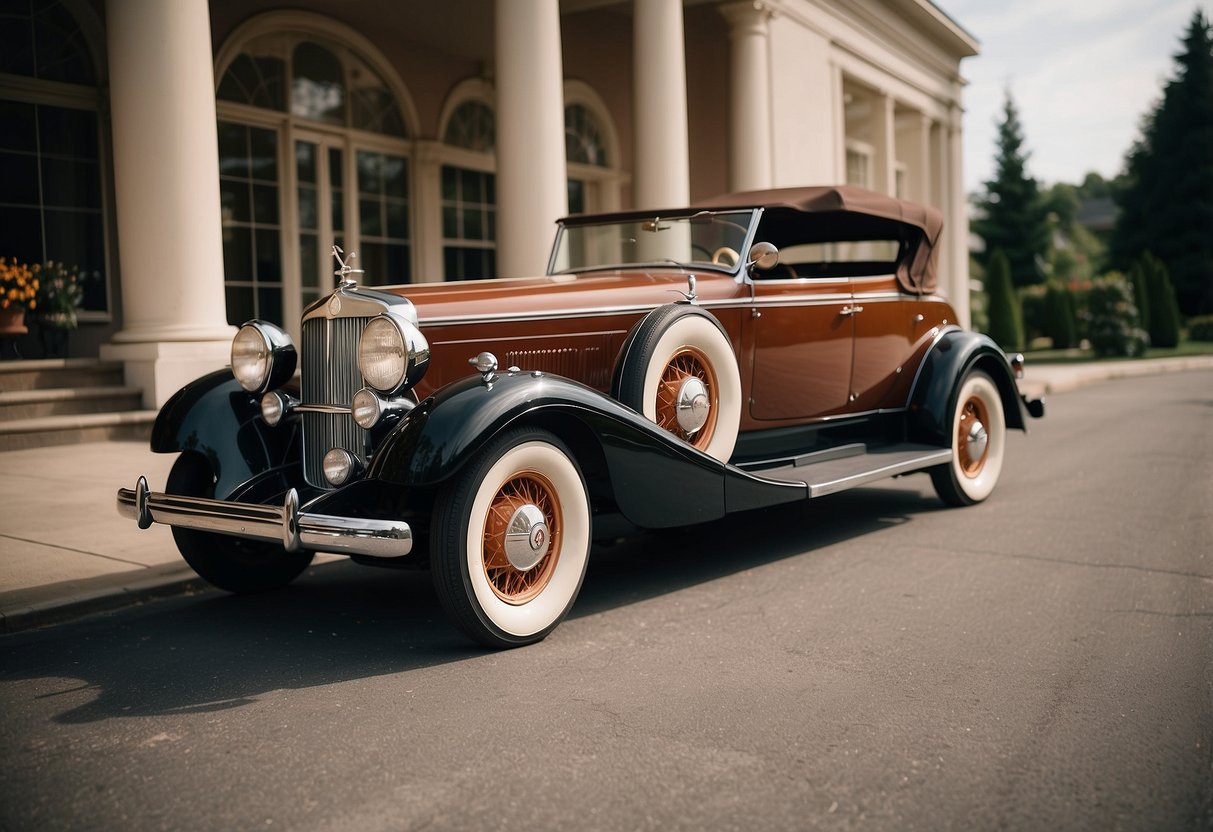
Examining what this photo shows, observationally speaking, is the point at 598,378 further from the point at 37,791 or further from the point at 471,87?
the point at 471,87

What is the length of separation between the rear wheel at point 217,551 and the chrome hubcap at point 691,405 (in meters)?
1.85

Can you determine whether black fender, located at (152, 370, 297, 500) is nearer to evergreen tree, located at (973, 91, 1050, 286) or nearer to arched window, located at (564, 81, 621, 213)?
arched window, located at (564, 81, 621, 213)

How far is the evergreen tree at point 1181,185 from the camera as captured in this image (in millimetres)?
37812

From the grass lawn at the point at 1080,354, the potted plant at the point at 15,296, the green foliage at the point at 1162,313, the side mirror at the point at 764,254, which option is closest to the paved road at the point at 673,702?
the side mirror at the point at 764,254

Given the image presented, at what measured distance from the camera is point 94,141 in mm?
Result: 10570

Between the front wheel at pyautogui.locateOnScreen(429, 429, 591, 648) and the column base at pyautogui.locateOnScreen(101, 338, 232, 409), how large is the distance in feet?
17.1

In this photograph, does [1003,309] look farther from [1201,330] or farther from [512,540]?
[512,540]

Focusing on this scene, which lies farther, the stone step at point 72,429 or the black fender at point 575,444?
the stone step at point 72,429

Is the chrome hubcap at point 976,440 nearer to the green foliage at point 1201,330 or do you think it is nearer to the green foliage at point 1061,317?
the green foliage at point 1061,317

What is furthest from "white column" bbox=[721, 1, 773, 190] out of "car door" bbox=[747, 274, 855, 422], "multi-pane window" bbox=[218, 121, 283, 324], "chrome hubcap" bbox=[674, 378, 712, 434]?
"chrome hubcap" bbox=[674, 378, 712, 434]

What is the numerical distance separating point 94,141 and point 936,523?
8.95 meters

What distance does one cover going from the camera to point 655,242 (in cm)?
586

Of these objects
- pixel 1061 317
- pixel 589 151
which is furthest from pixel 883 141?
pixel 1061 317

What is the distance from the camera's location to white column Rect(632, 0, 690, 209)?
12508mm
